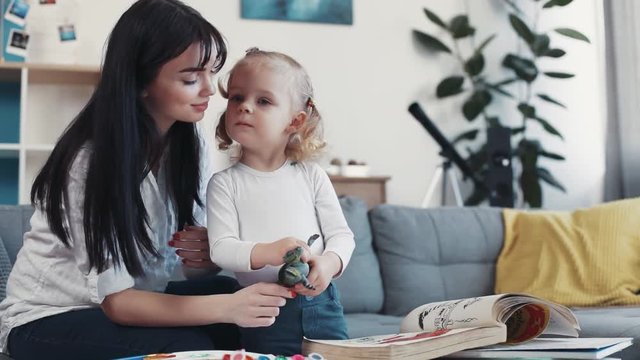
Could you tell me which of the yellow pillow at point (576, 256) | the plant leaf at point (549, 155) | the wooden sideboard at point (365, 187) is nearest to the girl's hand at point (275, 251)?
the yellow pillow at point (576, 256)

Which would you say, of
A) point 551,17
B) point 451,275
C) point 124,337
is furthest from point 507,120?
point 124,337

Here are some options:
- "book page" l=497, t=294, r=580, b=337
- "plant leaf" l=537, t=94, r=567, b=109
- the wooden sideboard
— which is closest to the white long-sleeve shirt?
"book page" l=497, t=294, r=580, b=337

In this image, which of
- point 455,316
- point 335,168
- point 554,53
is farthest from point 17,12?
point 455,316

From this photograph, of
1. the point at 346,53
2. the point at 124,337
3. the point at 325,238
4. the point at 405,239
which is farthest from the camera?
the point at 346,53

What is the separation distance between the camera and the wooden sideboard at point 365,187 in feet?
13.0

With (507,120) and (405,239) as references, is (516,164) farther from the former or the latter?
(405,239)

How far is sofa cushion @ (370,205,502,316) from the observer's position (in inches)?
105

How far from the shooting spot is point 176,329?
1374 millimetres

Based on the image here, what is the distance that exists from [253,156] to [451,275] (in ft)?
4.41

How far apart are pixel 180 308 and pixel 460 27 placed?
11.1 feet

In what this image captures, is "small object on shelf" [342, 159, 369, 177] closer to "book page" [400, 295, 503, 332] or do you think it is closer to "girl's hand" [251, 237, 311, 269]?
"book page" [400, 295, 503, 332]

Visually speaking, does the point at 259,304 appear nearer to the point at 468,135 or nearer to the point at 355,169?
the point at 355,169

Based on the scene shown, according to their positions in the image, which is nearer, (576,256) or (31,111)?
(576,256)

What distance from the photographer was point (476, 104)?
4.47 metres
